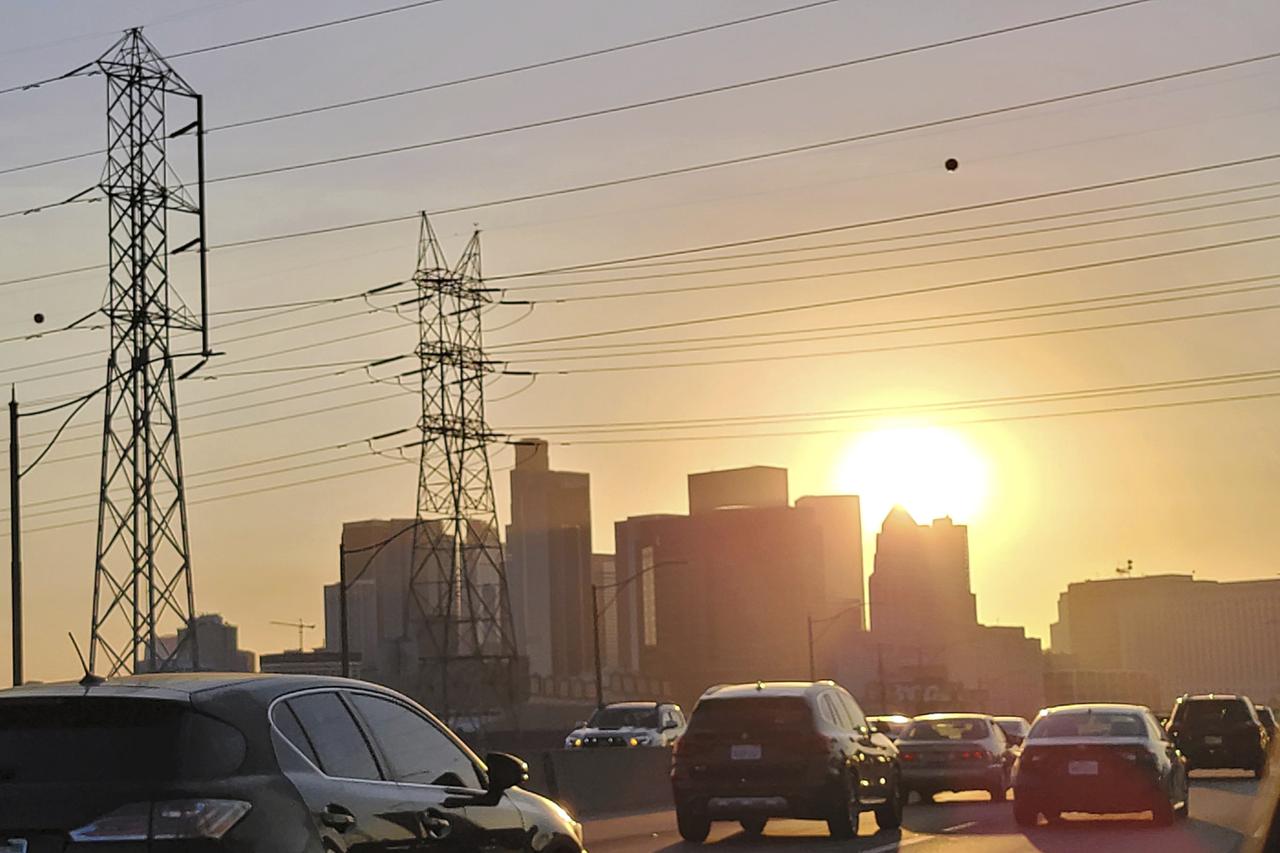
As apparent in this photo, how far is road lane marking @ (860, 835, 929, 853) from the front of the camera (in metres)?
21.1

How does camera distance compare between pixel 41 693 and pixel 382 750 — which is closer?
pixel 41 693

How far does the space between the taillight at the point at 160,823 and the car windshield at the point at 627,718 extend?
43.3 metres

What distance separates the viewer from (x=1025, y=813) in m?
25.2

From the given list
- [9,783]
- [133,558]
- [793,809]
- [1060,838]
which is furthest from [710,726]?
[133,558]

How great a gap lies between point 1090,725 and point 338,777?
60.6 ft

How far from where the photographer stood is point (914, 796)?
3747cm

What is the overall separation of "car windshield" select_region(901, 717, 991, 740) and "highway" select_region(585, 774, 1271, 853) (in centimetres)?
231

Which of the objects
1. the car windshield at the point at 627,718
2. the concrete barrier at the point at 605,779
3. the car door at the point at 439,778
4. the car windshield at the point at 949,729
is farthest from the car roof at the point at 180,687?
the car windshield at the point at 627,718

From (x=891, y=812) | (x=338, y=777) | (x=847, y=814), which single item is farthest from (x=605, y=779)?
(x=338, y=777)

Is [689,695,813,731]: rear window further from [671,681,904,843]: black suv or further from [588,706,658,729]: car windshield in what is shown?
[588,706,658,729]: car windshield

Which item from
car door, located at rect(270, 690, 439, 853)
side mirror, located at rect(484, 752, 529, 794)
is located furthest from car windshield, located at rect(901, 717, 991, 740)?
car door, located at rect(270, 690, 439, 853)

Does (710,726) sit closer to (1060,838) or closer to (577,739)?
(1060,838)

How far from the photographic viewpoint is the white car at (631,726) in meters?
49.3

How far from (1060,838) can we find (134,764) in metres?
16.5
